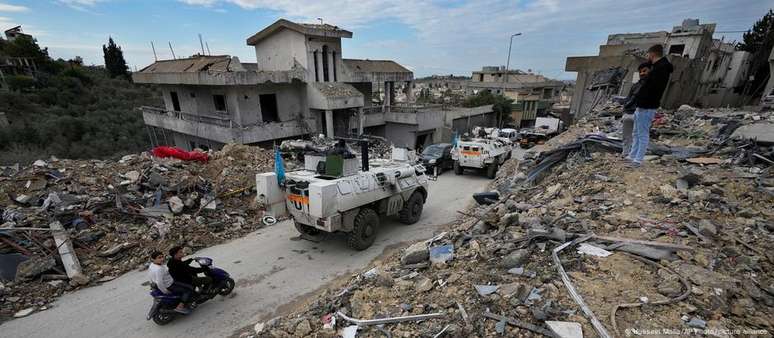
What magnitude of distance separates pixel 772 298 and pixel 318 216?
5.30 metres

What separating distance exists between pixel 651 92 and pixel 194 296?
7270 millimetres

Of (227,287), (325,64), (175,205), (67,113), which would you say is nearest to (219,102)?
(325,64)

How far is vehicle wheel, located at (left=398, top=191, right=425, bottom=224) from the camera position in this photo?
8047 millimetres

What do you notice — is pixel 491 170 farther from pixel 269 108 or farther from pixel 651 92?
pixel 269 108

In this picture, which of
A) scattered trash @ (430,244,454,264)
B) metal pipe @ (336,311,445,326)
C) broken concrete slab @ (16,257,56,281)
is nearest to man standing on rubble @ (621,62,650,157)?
scattered trash @ (430,244,454,264)

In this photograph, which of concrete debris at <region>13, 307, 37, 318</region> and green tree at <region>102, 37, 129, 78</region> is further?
green tree at <region>102, 37, 129, 78</region>

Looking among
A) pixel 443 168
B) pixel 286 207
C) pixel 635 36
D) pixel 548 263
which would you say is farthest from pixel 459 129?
pixel 548 263

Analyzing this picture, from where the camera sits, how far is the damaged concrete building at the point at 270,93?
1398 cm

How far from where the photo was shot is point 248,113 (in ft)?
49.9

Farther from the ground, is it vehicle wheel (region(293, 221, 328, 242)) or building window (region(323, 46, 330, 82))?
building window (region(323, 46, 330, 82))

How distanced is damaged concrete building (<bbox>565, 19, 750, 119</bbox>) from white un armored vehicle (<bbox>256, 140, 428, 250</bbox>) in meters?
12.2

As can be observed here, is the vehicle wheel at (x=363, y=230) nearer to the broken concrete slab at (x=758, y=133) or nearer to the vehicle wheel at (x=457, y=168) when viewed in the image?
the broken concrete slab at (x=758, y=133)

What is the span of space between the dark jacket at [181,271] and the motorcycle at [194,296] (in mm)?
176

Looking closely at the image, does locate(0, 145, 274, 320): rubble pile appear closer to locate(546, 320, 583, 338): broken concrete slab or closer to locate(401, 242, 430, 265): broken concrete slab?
locate(401, 242, 430, 265): broken concrete slab
